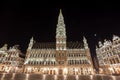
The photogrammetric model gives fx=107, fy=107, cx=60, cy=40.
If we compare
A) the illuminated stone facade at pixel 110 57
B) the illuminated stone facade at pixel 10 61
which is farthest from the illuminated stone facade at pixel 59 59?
the illuminated stone facade at pixel 110 57

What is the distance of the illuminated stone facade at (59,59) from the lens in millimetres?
51844

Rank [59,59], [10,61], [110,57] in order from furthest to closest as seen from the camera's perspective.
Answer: [10,61]
[59,59]
[110,57]

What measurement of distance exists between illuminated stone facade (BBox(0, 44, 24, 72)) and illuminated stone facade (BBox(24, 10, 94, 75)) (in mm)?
5990

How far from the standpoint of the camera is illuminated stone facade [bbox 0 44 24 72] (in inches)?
2144

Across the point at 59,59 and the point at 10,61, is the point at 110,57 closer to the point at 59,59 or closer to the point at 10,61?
the point at 59,59

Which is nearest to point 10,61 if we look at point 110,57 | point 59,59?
point 59,59

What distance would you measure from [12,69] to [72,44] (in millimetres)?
35610

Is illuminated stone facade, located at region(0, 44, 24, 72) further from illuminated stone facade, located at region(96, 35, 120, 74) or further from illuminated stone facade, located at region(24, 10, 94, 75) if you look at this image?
illuminated stone facade, located at region(96, 35, 120, 74)

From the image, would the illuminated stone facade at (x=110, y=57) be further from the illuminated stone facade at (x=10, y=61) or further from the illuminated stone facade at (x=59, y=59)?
the illuminated stone facade at (x=10, y=61)

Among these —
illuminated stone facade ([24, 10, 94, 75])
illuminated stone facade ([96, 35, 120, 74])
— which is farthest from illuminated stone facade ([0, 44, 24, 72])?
illuminated stone facade ([96, 35, 120, 74])

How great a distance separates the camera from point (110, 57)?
47.8 metres

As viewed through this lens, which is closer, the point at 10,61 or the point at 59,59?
the point at 59,59

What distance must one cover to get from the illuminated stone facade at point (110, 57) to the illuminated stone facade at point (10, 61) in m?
41.2

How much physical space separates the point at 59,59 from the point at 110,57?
2416cm
